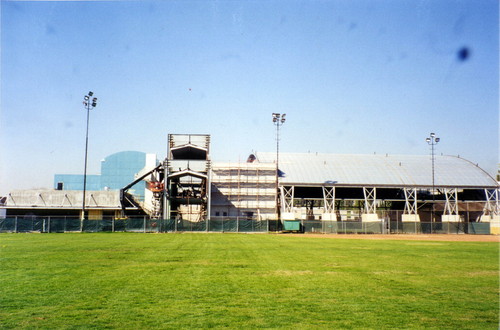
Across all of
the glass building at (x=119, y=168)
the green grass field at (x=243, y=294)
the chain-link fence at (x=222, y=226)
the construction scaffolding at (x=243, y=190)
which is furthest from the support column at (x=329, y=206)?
the glass building at (x=119, y=168)

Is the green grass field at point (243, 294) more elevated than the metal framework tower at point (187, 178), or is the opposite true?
the metal framework tower at point (187, 178)

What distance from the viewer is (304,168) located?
75688mm

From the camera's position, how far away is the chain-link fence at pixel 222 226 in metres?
51.0

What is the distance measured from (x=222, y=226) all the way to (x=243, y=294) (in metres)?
44.2

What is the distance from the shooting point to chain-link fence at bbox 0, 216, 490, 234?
5097 cm

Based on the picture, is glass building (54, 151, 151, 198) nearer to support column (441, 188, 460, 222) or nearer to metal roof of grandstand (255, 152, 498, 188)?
metal roof of grandstand (255, 152, 498, 188)

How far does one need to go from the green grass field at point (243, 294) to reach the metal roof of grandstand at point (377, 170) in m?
53.0

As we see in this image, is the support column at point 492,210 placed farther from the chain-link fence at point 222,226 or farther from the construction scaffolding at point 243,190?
the construction scaffolding at point 243,190

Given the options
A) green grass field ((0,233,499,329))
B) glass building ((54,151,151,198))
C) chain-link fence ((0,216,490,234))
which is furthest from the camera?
glass building ((54,151,151,198))

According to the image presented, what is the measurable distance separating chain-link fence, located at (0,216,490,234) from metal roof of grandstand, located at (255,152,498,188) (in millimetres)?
13018

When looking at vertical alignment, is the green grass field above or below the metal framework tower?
below

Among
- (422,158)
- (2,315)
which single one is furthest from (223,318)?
(422,158)

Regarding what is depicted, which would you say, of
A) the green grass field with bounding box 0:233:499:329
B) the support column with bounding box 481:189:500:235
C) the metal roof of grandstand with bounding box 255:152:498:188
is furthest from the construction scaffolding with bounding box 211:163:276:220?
the green grass field with bounding box 0:233:499:329

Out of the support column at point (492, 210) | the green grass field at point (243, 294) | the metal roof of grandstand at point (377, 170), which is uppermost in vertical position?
the metal roof of grandstand at point (377, 170)
